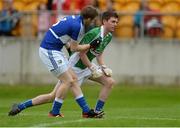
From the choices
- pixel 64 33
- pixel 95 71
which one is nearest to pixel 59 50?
pixel 64 33

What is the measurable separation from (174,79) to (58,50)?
1253cm

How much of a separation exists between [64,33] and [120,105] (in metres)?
8.31

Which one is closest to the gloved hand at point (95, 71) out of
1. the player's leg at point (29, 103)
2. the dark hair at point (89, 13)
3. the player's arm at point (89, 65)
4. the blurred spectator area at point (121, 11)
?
the player's arm at point (89, 65)

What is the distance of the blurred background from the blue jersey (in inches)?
470

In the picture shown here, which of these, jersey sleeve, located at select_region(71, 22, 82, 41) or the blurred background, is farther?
the blurred background

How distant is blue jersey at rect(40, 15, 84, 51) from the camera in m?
16.2

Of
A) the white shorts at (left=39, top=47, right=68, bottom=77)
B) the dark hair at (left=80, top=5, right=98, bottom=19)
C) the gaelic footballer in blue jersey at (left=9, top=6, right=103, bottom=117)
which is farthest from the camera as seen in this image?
the white shorts at (left=39, top=47, right=68, bottom=77)

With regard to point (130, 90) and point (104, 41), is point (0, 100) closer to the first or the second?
point (130, 90)

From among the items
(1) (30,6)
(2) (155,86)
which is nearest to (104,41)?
(2) (155,86)

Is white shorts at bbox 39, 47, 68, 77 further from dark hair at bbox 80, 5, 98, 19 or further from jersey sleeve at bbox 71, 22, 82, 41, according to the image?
dark hair at bbox 80, 5, 98, 19

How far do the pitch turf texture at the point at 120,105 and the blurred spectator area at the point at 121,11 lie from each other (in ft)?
6.21

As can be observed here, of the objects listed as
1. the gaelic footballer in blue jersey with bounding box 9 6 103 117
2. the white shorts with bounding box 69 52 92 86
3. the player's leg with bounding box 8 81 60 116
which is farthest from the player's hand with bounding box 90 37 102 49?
the player's leg with bounding box 8 81 60 116

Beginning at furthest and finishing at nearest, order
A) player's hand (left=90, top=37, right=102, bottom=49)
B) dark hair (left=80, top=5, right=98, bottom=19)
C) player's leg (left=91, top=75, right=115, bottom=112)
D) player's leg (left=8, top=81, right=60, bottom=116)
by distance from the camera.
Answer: player's leg (left=91, top=75, right=115, bottom=112) < player's leg (left=8, top=81, right=60, bottom=116) < player's hand (left=90, top=37, right=102, bottom=49) < dark hair (left=80, top=5, right=98, bottom=19)

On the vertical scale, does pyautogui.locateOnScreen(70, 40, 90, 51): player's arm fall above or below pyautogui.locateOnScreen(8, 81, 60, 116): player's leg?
above
